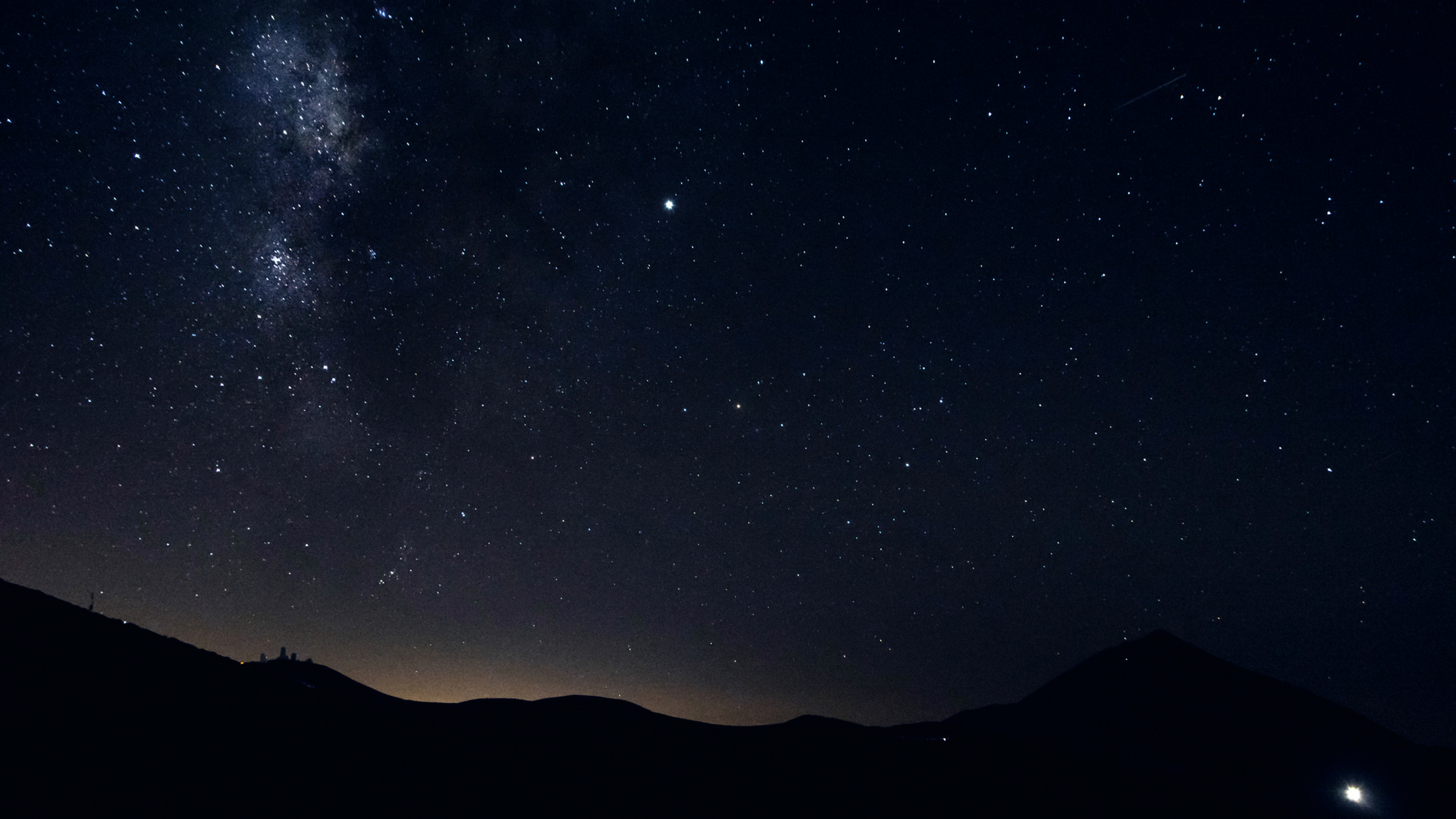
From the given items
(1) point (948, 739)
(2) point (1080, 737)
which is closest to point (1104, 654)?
(2) point (1080, 737)

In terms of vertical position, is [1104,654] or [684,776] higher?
[1104,654]

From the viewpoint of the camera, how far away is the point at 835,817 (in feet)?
50.1

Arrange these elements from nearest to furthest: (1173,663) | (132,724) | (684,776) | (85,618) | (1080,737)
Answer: (132,724) < (85,618) < (684,776) < (1080,737) < (1173,663)

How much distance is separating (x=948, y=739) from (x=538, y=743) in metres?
12.6

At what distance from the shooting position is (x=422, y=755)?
48.7 feet

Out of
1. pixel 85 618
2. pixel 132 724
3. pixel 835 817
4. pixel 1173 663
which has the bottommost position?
pixel 835 817

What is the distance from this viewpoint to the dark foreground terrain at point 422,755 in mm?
9828

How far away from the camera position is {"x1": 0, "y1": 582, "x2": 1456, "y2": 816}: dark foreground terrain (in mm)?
9828

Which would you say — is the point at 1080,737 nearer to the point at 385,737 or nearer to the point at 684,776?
the point at 684,776

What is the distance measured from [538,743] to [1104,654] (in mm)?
63950

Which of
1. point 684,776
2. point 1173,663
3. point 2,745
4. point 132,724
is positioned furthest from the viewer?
point 1173,663

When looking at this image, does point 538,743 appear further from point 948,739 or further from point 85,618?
point 948,739

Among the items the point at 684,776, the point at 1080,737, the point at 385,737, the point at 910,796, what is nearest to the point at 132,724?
the point at 385,737

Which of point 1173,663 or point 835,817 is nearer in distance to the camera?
point 835,817
